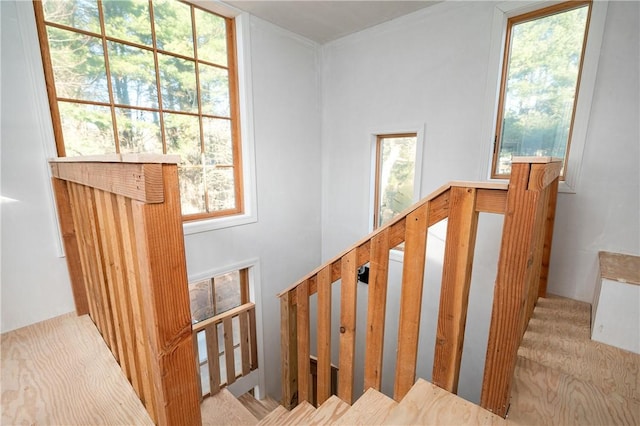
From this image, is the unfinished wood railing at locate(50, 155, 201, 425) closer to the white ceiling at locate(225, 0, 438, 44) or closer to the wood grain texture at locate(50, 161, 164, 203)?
the wood grain texture at locate(50, 161, 164, 203)

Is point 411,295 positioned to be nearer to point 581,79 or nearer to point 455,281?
point 455,281

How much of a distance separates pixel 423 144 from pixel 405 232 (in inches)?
72.8

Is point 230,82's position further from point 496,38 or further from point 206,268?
point 496,38

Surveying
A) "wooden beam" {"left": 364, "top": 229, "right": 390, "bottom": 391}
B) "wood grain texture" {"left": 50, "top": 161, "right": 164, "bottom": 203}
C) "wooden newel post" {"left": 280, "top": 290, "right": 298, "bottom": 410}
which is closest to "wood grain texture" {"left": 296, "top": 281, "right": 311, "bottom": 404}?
"wooden newel post" {"left": 280, "top": 290, "right": 298, "bottom": 410}

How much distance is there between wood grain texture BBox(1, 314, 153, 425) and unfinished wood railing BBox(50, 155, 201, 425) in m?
0.09

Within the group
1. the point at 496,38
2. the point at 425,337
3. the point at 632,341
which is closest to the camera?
the point at 632,341

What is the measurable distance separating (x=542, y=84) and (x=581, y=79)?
9.8 inches

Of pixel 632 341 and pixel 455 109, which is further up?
pixel 455 109

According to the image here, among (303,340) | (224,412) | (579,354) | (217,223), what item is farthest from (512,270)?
(224,412)

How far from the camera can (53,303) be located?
1.80m

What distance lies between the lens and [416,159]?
8.84ft

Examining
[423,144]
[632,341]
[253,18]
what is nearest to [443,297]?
[632,341]

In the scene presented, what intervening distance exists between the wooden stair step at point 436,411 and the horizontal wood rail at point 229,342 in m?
2.20

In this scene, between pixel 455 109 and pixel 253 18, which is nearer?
pixel 455 109
